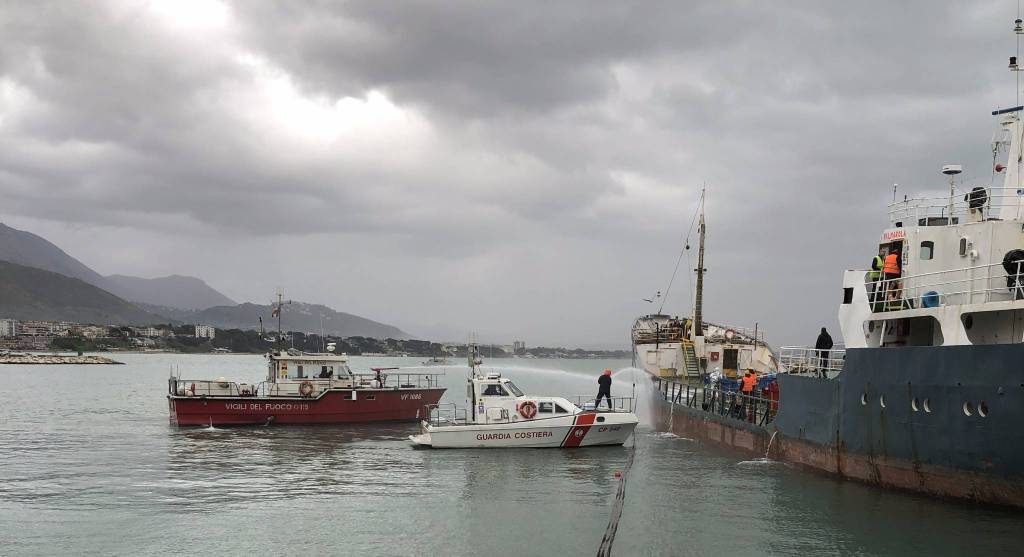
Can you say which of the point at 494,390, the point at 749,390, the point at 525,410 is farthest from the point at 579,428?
the point at 749,390

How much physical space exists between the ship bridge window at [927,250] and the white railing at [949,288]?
0.71 meters

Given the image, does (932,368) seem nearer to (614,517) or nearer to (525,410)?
(614,517)

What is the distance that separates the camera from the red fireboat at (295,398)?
44.2m

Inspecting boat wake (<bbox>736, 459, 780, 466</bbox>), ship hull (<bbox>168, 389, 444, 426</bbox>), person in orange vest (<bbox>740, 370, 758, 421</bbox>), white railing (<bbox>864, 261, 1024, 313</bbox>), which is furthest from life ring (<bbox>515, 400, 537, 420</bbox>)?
white railing (<bbox>864, 261, 1024, 313</bbox>)

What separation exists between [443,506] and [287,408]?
23035 millimetres

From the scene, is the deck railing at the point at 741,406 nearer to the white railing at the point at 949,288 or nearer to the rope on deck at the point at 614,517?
the rope on deck at the point at 614,517

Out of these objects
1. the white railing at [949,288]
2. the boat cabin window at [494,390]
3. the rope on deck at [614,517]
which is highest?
the white railing at [949,288]

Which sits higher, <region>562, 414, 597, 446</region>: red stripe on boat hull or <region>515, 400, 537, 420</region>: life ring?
<region>515, 400, 537, 420</region>: life ring

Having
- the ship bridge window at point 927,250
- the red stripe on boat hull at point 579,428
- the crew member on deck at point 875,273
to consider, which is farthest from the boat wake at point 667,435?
the ship bridge window at point 927,250

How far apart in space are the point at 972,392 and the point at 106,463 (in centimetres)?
2946

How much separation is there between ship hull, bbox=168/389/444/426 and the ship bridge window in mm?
28431

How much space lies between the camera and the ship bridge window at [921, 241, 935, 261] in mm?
24844

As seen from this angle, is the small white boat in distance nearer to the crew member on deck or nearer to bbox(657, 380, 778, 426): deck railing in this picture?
bbox(657, 380, 778, 426): deck railing

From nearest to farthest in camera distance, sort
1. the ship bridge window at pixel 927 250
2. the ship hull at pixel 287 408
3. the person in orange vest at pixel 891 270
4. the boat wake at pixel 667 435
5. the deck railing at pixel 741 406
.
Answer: the ship bridge window at pixel 927 250 → the person in orange vest at pixel 891 270 → the deck railing at pixel 741 406 → the boat wake at pixel 667 435 → the ship hull at pixel 287 408
